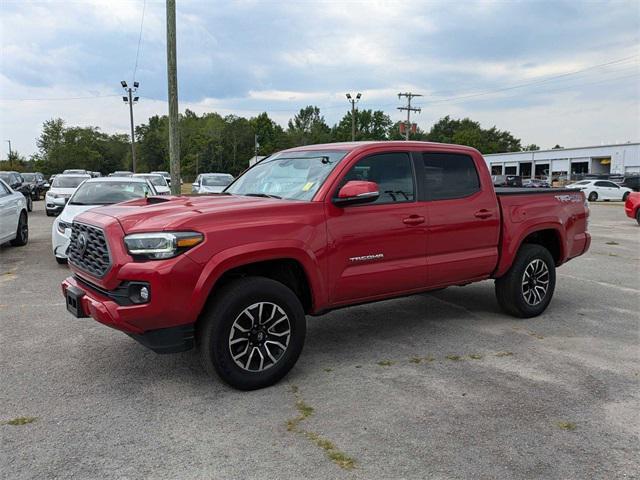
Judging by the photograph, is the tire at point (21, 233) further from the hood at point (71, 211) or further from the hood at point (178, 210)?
the hood at point (178, 210)

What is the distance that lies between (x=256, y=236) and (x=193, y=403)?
1.29m

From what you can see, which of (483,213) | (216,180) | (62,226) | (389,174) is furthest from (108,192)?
(216,180)

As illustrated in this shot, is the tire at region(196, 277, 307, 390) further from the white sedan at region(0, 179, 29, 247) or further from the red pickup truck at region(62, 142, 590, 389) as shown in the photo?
the white sedan at region(0, 179, 29, 247)

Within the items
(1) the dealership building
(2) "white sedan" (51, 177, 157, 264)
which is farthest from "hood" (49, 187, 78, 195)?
(1) the dealership building

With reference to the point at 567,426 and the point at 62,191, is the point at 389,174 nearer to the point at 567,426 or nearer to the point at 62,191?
the point at 567,426

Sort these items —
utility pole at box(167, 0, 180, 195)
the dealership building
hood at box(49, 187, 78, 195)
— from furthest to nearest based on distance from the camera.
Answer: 1. the dealership building
2. hood at box(49, 187, 78, 195)
3. utility pole at box(167, 0, 180, 195)

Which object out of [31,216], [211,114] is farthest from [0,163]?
[31,216]

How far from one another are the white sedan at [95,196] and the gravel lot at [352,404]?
2.84m

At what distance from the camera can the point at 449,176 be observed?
5.38m

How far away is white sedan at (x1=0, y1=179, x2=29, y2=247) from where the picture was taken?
10383 mm

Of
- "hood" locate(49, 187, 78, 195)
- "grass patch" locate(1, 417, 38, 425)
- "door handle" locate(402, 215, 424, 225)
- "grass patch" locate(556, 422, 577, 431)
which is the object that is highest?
"hood" locate(49, 187, 78, 195)

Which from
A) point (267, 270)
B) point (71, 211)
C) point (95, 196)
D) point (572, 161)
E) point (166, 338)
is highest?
point (572, 161)

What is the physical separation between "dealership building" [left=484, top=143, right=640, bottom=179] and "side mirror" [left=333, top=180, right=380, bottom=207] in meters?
51.4

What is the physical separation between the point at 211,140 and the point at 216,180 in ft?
265
